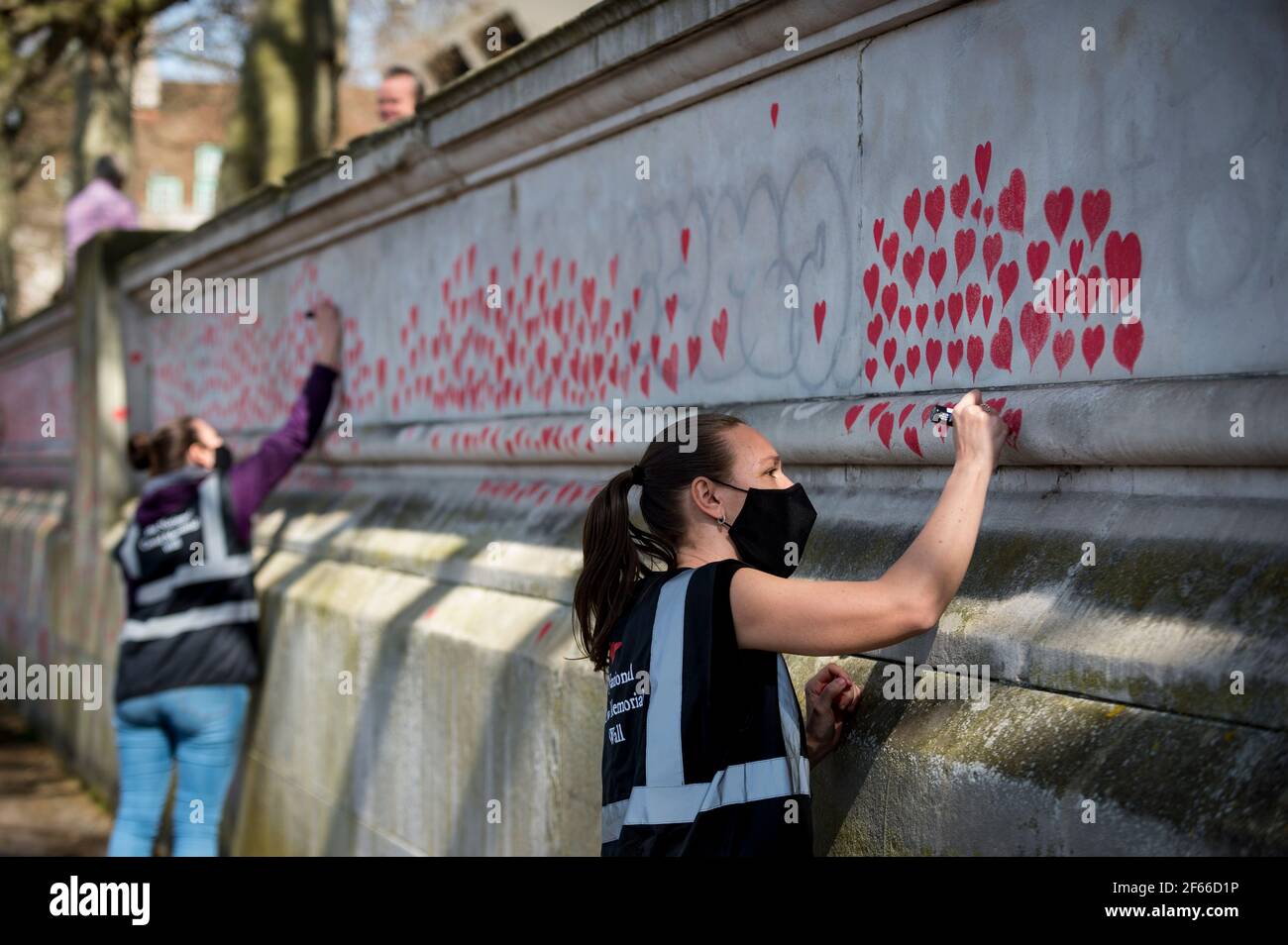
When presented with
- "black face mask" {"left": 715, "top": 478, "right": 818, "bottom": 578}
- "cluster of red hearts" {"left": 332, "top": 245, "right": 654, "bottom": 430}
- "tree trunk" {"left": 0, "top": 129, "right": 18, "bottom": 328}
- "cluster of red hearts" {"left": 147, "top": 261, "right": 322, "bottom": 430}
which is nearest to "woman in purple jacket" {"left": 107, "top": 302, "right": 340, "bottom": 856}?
"cluster of red hearts" {"left": 332, "top": 245, "right": 654, "bottom": 430}

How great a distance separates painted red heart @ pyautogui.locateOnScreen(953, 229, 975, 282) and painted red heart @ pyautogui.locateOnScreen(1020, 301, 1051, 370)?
0.19m

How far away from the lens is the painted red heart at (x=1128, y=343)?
2658 mm

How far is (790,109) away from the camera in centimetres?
363

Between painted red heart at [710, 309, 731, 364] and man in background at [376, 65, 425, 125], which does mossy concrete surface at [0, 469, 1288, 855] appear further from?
man in background at [376, 65, 425, 125]

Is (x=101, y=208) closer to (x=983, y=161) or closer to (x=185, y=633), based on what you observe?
(x=185, y=633)

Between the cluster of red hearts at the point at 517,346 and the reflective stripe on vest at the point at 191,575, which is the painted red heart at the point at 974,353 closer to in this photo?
the cluster of red hearts at the point at 517,346

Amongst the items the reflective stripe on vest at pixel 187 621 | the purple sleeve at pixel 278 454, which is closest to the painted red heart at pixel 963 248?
the purple sleeve at pixel 278 454

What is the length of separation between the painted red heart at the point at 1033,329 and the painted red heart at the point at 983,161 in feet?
0.89

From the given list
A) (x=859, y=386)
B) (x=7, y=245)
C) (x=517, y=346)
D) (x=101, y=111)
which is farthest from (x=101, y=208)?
(x=7, y=245)

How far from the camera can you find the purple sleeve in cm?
591

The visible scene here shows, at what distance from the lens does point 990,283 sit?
2.99 m
